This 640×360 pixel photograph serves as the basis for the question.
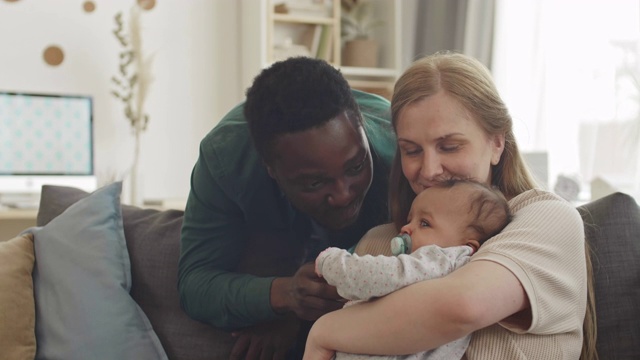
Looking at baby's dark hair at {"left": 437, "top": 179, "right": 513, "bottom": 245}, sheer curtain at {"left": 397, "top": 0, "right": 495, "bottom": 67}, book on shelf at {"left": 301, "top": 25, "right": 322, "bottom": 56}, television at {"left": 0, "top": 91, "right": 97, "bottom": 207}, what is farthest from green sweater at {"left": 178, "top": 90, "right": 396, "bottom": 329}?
book on shelf at {"left": 301, "top": 25, "right": 322, "bottom": 56}

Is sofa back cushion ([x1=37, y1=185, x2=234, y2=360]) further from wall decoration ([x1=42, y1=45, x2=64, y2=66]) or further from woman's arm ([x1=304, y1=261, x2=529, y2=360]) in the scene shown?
wall decoration ([x1=42, y1=45, x2=64, y2=66])

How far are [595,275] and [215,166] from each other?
844mm

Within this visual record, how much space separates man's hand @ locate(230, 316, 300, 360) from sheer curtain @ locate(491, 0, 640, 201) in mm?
1703

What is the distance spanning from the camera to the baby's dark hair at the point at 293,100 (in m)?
1.41

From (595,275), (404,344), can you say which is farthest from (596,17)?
(404,344)

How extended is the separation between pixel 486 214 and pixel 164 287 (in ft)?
2.87

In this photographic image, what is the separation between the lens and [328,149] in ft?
4.62

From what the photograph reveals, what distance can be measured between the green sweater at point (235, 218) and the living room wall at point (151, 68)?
226 cm

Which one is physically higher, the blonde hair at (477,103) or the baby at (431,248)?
the blonde hair at (477,103)

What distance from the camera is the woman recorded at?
1089 millimetres

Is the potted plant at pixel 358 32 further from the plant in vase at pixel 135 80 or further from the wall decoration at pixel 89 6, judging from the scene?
the wall decoration at pixel 89 6

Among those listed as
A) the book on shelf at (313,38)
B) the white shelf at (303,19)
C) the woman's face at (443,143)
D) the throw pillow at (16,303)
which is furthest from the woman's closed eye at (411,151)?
the book on shelf at (313,38)

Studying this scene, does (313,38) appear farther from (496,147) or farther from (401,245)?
(401,245)

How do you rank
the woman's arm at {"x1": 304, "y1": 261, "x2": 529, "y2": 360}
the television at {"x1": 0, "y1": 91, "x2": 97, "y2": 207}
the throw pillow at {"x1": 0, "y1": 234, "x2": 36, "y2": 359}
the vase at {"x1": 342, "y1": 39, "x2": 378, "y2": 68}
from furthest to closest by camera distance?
the vase at {"x1": 342, "y1": 39, "x2": 378, "y2": 68} → the television at {"x1": 0, "y1": 91, "x2": 97, "y2": 207} → the throw pillow at {"x1": 0, "y1": 234, "x2": 36, "y2": 359} → the woman's arm at {"x1": 304, "y1": 261, "x2": 529, "y2": 360}
